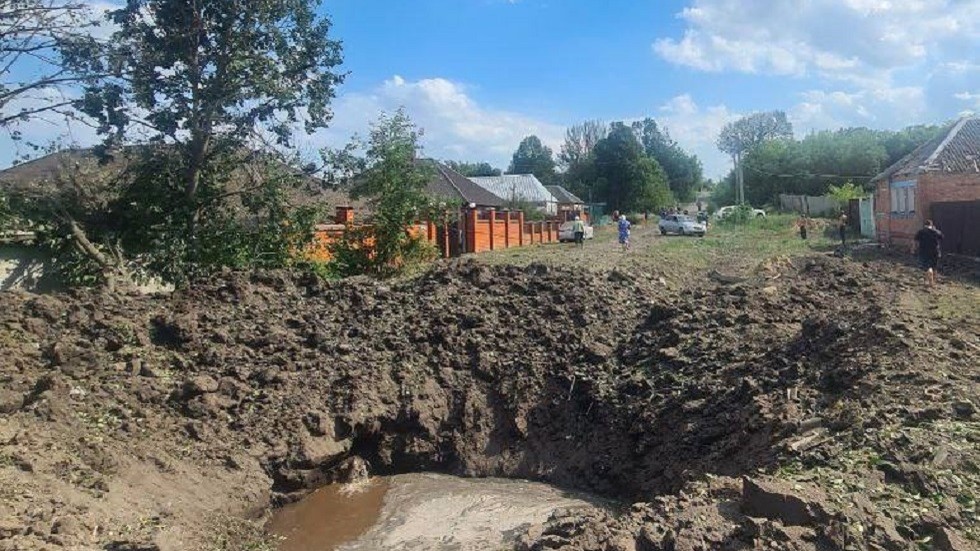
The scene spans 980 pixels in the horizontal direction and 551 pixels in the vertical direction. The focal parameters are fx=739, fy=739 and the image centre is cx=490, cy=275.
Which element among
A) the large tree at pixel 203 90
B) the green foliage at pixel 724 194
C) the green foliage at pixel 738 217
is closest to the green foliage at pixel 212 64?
the large tree at pixel 203 90

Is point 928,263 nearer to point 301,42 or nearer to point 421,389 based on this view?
point 421,389

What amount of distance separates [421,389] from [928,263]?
1122cm

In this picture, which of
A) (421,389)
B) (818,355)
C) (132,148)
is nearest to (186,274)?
(132,148)

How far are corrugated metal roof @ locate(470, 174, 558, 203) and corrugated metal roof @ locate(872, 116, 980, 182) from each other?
33.1 meters

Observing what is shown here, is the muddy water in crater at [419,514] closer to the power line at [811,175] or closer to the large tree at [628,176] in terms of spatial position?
the power line at [811,175]

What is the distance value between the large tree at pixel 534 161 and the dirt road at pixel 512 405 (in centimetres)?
8115

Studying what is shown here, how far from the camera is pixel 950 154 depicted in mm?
22266

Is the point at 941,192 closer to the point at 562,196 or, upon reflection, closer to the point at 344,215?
the point at 344,215

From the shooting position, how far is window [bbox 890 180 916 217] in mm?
21984

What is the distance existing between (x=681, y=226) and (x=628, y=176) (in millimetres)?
28171

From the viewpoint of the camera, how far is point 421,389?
32.3 ft

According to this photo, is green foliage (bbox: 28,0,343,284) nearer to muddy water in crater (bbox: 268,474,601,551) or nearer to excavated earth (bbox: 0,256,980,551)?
excavated earth (bbox: 0,256,980,551)

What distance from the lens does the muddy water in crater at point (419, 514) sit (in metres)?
7.39

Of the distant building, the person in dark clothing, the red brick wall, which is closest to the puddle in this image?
the person in dark clothing
